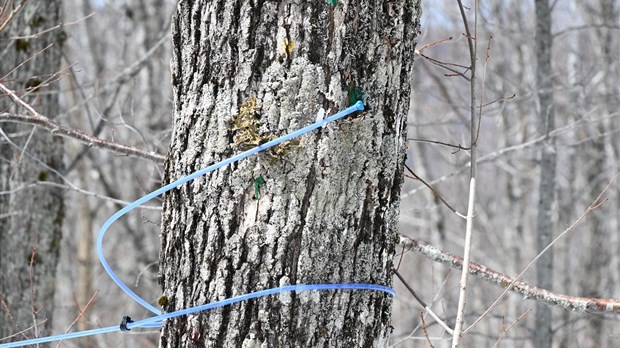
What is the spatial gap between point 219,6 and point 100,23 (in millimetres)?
13247

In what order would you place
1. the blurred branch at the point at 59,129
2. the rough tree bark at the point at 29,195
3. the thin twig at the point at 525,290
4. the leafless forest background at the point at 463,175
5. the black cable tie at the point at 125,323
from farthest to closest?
the leafless forest background at the point at 463,175, the rough tree bark at the point at 29,195, the blurred branch at the point at 59,129, the thin twig at the point at 525,290, the black cable tie at the point at 125,323

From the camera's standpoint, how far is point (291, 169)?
1747 millimetres

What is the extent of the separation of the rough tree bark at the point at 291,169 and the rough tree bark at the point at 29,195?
9.42 feet

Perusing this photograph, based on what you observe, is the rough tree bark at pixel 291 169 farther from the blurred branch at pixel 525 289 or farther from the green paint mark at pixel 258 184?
the blurred branch at pixel 525 289

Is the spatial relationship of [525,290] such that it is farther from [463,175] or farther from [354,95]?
[463,175]

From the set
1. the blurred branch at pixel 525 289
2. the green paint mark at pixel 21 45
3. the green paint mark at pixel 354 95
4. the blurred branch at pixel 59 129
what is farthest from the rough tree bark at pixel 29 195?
the green paint mark at pixel 354 95

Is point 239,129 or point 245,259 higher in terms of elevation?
point 239,129

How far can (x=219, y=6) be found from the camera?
5.85ft

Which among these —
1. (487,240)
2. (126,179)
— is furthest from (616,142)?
(126,179)

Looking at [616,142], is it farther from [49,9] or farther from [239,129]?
[239,129]

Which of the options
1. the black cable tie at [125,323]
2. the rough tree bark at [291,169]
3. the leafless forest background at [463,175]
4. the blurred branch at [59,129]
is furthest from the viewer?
the leafless forest background at [463,175]

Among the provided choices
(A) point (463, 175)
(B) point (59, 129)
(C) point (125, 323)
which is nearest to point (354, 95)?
(C) point (125, 323)

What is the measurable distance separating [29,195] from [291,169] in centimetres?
Result: 327

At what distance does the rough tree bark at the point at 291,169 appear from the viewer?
1735 mm
